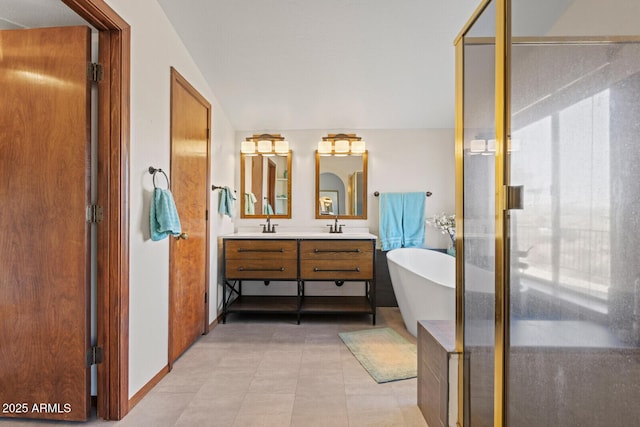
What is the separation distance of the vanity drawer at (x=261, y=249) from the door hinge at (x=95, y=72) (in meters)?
1.68

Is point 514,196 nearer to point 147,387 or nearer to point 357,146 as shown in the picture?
point 147,387

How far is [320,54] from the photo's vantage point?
247 centimetres

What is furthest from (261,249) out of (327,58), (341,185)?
(327,58)

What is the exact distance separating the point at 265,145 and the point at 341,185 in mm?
941

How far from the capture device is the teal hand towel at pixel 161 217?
185 cm

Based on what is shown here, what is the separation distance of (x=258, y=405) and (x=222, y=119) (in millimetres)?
2510

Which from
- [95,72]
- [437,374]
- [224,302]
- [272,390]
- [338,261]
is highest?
[95,72]

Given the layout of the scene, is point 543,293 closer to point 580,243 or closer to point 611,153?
point 580,243

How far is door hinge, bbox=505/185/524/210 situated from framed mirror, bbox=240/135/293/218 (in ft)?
8.90

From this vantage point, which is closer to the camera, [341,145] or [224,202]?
[224,202]

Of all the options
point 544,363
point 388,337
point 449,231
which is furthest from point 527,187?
point 449,231

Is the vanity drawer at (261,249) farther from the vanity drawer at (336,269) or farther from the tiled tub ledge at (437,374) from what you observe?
the tiled tub ledge at (437,374)

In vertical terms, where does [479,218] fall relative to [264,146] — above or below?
below

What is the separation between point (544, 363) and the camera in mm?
878
